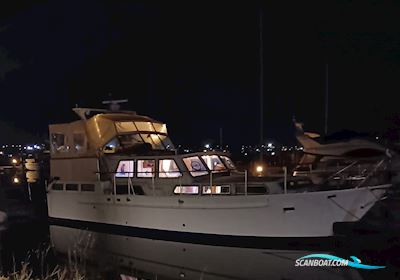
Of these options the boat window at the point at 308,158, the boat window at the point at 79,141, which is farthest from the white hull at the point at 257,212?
the boat window at the point at 308,158

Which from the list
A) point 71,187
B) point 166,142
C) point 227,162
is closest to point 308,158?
point 227,162

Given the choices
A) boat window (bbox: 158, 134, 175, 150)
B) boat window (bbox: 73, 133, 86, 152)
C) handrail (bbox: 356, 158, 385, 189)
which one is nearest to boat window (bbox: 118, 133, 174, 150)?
boat window (bbox: 158, 134, 175, 150)

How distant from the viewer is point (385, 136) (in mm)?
22484

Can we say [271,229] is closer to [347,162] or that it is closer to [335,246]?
[335,246]

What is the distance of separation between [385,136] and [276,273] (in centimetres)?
1146

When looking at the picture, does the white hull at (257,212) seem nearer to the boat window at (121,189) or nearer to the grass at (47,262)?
the boat window at (121,189)

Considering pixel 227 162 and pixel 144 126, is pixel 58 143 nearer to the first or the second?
pixel 144 126

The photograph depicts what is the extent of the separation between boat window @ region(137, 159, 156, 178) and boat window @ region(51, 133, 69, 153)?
15.0ft

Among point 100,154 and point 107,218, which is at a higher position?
point 100,154

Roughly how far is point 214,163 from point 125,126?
456cm

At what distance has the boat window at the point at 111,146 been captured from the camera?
67.3ft

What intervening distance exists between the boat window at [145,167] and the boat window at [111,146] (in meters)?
2.11

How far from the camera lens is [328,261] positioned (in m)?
14.3

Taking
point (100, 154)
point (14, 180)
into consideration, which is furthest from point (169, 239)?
point (14, 180)
